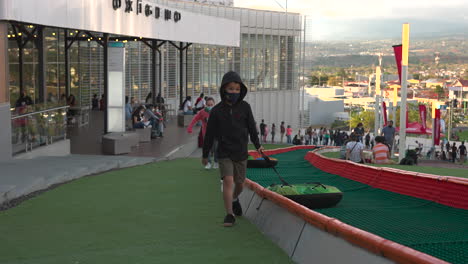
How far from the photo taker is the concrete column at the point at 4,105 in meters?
14.6

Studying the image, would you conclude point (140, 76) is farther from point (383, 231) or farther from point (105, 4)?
point (383, 231)

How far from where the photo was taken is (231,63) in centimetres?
5816

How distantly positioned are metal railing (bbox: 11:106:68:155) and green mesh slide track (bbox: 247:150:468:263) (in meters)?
8.24

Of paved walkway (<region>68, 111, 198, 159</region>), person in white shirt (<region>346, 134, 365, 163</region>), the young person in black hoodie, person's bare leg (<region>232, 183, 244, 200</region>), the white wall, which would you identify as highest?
the young person in black hoodie

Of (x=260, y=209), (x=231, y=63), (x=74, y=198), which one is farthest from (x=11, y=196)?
(x=231, y=63)

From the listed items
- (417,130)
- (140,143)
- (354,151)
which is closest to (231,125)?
(354,151)

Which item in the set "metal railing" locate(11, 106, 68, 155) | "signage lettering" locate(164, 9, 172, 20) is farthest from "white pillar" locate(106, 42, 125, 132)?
"signage lettering" locate(164, 9, 172, 20)

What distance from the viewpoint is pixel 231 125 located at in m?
7.65

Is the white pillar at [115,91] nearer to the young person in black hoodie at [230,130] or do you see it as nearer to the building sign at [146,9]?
the building sign at [146,9]

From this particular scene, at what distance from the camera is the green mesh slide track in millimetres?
5592

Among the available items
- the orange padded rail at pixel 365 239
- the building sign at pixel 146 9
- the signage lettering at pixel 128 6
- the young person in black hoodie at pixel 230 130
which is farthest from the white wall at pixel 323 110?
the orange padded rail at pixel 365 239

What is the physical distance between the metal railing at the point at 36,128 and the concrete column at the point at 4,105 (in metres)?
0.28

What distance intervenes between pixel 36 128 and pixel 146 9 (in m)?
9.89

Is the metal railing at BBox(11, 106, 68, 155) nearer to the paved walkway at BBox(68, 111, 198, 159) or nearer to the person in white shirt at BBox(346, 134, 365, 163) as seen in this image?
the paved walkway at BBox(68, 111, 198, 159)
